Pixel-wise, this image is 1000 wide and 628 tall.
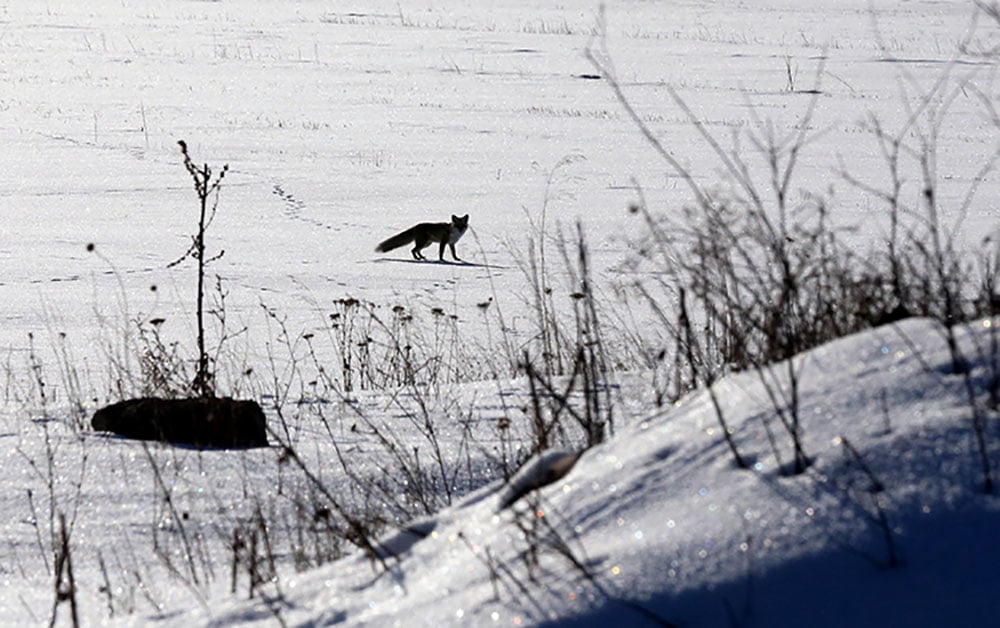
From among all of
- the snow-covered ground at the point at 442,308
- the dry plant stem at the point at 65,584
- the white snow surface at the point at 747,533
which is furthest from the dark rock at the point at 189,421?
the white snow surface at the point at 747,533

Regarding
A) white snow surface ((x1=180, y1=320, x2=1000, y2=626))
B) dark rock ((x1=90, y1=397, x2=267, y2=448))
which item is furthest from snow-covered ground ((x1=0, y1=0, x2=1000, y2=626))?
dark rock ((x1=90, y1=397, x2=267, y2=448))

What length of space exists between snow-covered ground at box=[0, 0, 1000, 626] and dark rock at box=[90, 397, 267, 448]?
151mm

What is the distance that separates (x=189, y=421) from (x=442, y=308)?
14.6 ft

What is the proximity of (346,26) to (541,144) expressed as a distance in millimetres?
16099

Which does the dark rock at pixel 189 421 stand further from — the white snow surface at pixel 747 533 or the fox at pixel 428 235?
the fox at pixel 428 235

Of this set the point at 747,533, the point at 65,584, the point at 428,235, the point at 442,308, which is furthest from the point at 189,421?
the point at 428,235

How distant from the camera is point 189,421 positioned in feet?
15.9

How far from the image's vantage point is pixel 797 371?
2.86 meters

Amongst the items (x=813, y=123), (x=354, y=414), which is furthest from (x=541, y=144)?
(x=354, y=414)

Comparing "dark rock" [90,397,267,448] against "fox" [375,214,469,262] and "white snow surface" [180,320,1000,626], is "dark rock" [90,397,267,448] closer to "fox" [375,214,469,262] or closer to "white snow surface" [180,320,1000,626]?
"white snow surface" [180,320,1000,626]

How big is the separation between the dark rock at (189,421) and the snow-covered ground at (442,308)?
0.15 meters

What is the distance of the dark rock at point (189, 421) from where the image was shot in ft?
15.7

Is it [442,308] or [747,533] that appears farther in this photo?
[442,308]

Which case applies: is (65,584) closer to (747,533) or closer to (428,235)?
(747,533)
